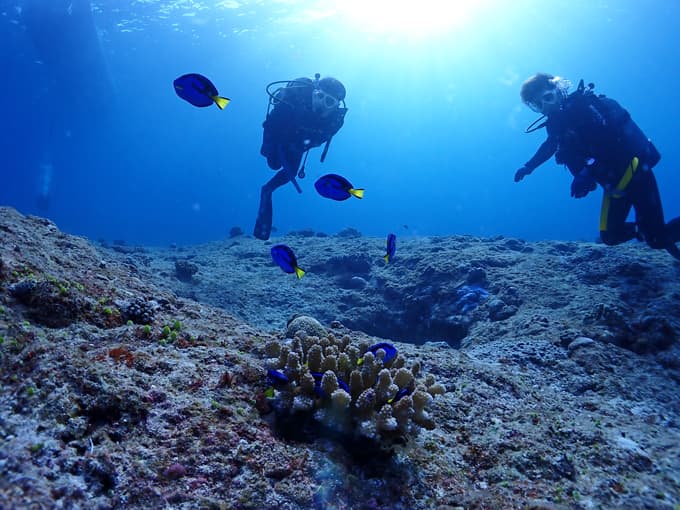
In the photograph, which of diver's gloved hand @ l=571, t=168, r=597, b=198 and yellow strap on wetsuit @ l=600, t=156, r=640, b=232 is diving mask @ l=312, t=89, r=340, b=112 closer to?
diver's gloved hand @ l=571, t=168, r=597, b=198

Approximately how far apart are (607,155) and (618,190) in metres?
→ 0.85

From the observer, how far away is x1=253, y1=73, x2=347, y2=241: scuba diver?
397 inches

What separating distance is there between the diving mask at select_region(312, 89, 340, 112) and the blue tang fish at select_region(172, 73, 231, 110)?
265 inches

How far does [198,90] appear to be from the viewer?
3715mm

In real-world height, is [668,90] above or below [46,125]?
above

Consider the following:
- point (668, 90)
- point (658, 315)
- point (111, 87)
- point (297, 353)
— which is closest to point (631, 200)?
point (658, 315)

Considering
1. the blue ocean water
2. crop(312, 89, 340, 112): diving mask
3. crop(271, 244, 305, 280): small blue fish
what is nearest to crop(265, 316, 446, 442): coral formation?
crop(271, 244, 305, 280): small blue fish

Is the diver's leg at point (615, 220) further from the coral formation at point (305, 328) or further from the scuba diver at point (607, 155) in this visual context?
the coral formation at point (305, 328)

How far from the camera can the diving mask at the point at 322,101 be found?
996 centimetres

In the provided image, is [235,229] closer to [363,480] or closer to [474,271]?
[474,271]

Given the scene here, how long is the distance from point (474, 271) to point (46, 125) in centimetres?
7374

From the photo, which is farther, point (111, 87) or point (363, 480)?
point (111, 87)

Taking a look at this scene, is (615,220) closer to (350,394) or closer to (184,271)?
(350,394)

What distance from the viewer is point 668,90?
6819 cm
